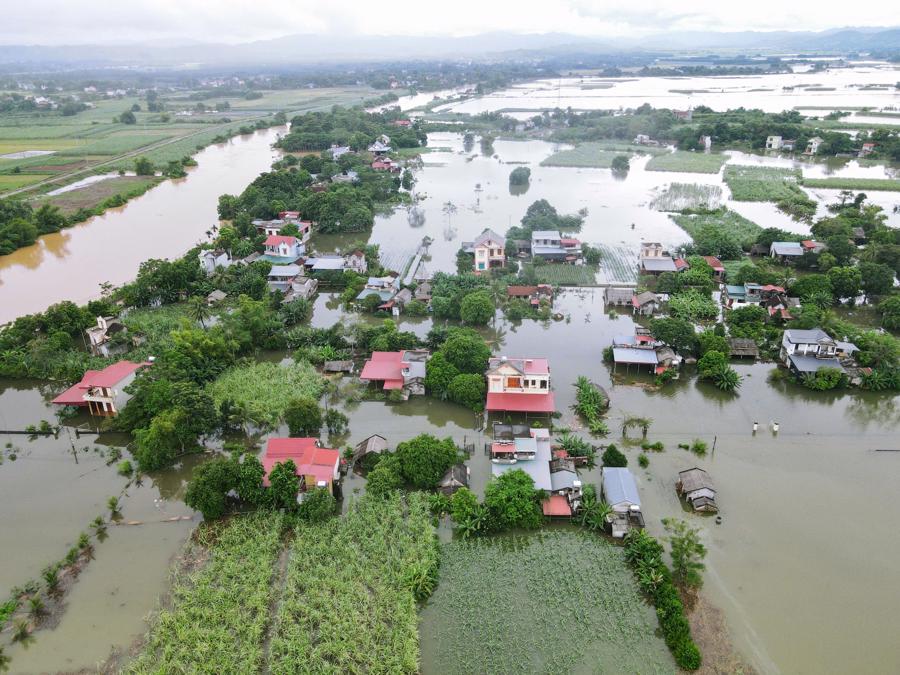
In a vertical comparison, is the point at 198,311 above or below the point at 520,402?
above

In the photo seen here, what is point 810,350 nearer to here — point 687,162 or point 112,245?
point 687,162

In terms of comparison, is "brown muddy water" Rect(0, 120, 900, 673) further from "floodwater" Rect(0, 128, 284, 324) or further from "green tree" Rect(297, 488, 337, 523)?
"floodwater" Rect(0, 128, 284, 324)

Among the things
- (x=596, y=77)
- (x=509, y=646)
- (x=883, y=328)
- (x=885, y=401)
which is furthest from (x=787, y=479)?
(x=596, y=77)

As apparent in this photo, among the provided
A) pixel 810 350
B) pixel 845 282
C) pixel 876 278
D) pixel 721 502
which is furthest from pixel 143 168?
pixel 876 278

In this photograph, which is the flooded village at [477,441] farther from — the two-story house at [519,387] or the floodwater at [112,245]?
the floodwater at [112,245]

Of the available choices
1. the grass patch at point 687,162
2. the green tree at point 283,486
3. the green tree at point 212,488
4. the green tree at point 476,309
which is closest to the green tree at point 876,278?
the green tree at point 476,309

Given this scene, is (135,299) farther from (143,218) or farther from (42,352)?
(143,218)
